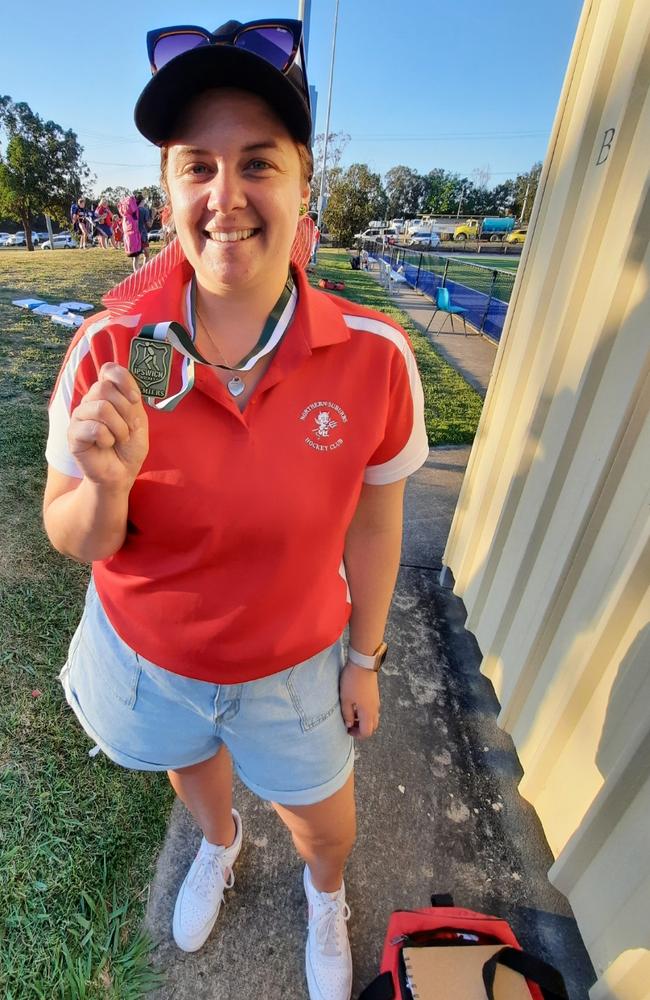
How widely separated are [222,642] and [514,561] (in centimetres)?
159

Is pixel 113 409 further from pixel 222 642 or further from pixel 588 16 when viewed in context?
pixel 588 16

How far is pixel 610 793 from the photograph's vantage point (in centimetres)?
154

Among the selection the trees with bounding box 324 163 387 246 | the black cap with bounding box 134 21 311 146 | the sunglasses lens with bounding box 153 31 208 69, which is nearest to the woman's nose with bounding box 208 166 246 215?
the black cap with bounding box 134 21 311 146

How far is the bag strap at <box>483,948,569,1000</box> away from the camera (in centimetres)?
143

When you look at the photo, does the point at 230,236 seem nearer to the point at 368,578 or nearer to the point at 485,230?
the point at 368,578

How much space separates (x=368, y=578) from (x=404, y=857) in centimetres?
128

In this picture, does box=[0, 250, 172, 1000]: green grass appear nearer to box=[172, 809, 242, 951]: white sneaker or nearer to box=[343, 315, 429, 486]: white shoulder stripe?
box=[172, 809, 242, 951]: white sneaker

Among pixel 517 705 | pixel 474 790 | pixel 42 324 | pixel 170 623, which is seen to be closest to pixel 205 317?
pixel 170 623

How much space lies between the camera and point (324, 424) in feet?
3.76

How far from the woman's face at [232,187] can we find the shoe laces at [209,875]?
1847 mm

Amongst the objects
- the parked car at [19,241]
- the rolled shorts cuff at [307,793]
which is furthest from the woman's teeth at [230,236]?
the parked car at [19,241]

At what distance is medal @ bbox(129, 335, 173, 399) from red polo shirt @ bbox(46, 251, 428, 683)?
0.06 meters

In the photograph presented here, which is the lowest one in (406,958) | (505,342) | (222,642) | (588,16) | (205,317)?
(406,958)

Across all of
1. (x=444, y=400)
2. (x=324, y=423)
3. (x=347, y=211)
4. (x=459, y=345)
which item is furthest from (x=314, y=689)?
(x=347, y=211)
